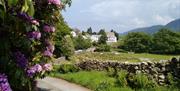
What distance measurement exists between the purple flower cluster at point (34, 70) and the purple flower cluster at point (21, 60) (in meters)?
0.29

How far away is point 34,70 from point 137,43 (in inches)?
4967

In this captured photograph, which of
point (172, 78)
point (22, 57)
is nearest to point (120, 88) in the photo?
point (172, 78)

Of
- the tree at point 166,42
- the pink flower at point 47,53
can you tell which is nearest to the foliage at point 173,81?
the pink flower at point 47,53

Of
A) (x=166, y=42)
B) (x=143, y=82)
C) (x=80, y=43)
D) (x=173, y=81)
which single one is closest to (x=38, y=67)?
(x=173, y=81)

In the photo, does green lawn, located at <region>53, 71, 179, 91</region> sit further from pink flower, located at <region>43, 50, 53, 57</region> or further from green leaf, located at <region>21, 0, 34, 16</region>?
green leaf, located at <region>21, 0, 34, 16</region>

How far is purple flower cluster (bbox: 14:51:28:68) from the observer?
623cm

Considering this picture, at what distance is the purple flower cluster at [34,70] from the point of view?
6.63 meters

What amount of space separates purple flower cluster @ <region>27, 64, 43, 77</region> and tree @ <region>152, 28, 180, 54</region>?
11568cm

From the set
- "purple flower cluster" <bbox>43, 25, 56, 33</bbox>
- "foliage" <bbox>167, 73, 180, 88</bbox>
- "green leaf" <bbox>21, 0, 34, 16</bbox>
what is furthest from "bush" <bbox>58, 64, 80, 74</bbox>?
"green leaf" <bbox>21, 0, 34, 16</bbox>

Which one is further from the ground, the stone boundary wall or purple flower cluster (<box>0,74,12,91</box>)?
purple flower cluster (<box>0,74,12,91</box>)

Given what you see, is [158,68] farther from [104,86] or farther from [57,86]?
[57,86]

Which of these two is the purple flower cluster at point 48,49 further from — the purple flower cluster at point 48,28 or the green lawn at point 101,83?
the green lawn at point 101,83

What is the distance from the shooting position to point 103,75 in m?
23.5

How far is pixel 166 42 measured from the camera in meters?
130
